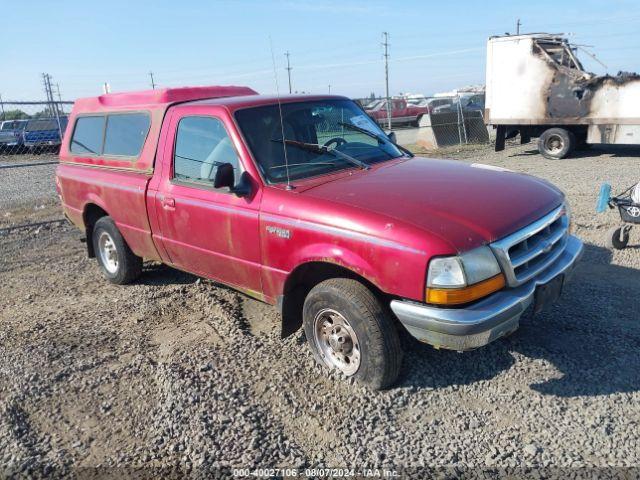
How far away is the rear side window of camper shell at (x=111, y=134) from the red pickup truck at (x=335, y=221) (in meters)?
0.02

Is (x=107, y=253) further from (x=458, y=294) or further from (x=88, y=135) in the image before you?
(x=458, y=294)

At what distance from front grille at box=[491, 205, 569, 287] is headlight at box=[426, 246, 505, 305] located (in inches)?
4.0

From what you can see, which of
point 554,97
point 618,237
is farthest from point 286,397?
point 554,97

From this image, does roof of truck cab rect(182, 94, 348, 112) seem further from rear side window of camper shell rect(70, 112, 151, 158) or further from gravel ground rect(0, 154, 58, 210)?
gravel ground rect(0, 154, 58, 210)

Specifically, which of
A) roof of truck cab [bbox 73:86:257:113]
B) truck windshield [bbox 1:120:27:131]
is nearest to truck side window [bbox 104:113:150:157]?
roof of truck cab [bbox 73:86:257:113]

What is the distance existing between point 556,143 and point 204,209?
1285cm

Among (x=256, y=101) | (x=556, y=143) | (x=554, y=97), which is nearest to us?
(x=256, y=101)

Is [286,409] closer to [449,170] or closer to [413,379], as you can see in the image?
[413,379]

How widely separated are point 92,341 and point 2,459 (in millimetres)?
1437

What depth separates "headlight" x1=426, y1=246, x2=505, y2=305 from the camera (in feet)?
→ 9.68

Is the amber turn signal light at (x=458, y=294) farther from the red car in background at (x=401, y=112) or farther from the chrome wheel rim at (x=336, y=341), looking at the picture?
the red car in background at (x=401, y=112)

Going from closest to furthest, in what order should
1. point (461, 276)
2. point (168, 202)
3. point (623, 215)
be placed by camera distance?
1. point (461, 276)
2. point (168, 202)
3. point (623, 215)

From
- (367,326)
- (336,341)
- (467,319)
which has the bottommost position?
(336,341)

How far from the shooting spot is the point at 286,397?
3.49 metres
